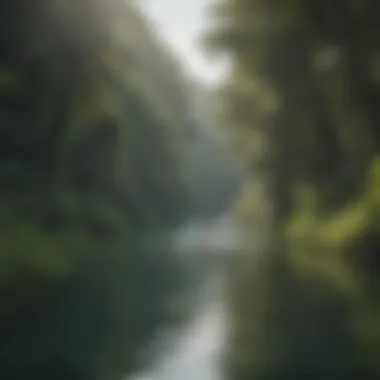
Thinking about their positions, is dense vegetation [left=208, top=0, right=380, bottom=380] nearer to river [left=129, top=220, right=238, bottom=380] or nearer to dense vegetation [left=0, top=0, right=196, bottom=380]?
river [left=129, top=220, right=238, bottom=380]

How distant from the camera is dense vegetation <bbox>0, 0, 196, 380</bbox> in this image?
467 cm

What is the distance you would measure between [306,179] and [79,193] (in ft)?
11.3

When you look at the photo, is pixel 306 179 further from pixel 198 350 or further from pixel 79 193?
pixel 198 350

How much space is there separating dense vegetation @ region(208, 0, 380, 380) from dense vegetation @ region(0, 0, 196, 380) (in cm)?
78

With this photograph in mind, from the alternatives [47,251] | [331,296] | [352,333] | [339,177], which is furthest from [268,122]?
[352,333]

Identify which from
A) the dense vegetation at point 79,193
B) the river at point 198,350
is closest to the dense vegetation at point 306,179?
the river at point 198,350

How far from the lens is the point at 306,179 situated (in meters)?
12.4

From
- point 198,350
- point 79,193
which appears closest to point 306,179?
point 79,193

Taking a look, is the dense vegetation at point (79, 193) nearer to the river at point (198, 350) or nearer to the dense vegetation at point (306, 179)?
the river at point (198, 350)

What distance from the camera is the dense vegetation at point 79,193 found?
467 centimetres

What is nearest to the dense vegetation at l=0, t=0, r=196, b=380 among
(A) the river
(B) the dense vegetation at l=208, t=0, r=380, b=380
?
(A) the river

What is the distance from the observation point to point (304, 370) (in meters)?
3.76

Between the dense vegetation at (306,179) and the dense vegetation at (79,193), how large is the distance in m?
0.78

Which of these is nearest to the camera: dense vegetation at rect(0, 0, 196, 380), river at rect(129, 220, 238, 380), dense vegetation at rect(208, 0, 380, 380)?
river at rect(129, 220, 238, 380)
